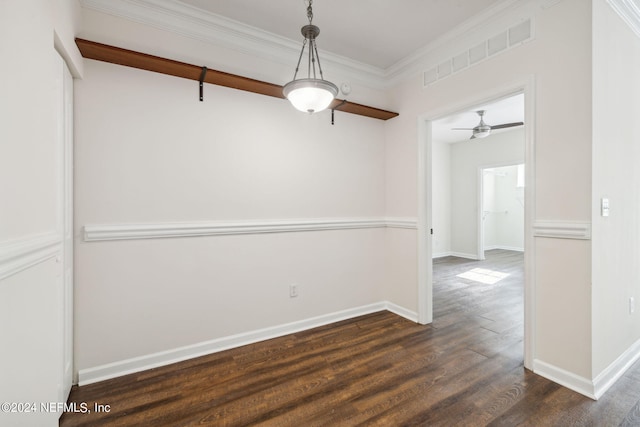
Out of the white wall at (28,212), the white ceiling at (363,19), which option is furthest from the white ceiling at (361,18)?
the white wall at (28,212)

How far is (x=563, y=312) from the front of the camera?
6.41 ft

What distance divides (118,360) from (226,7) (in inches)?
113

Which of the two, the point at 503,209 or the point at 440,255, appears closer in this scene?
the point at 440,255

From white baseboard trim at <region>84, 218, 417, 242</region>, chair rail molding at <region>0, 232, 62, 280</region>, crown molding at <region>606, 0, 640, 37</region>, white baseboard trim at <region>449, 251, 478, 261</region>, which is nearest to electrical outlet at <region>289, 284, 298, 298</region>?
white baseboard trim at <region>84, 218, 417, 242</region>

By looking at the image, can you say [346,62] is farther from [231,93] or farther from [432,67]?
[231,93]

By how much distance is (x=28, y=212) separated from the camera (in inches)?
45.3

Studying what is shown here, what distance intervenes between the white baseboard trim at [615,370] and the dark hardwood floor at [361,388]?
39mm

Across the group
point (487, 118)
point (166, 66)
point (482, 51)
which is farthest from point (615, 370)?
point (487, 118)

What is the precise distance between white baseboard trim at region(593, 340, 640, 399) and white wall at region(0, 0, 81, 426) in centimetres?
308

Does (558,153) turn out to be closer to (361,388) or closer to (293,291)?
(361,388)

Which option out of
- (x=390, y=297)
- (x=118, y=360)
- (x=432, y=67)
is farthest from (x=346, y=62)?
(x=118, y=360)

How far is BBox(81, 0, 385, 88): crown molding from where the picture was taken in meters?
2.08

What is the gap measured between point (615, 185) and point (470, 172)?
498 centimetres

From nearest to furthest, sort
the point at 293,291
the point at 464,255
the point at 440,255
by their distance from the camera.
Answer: the point at 293,291
the point at 464,255
the point at 440,255
